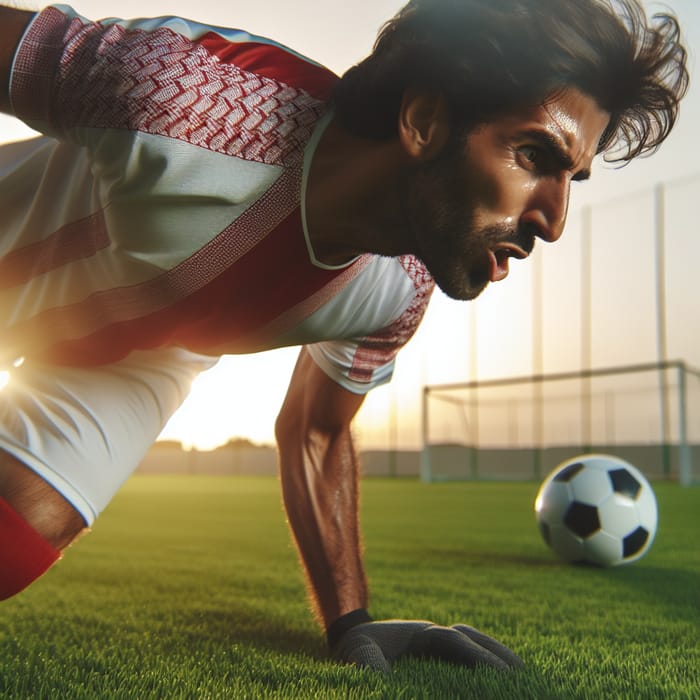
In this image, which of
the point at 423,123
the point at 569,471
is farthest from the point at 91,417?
the point at 569,471

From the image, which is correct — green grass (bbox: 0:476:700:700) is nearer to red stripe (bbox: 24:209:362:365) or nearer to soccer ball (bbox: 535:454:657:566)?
soccer ball (bbox: 535:454:657:566)

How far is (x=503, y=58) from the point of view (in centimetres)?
147

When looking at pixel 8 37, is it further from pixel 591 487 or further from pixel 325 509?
pixel 591 487

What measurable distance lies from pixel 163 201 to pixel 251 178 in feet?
0.55

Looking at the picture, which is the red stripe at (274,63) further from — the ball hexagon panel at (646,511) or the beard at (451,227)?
the ball hexagon panel at (646,511)

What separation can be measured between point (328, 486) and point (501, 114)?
47.2 inches

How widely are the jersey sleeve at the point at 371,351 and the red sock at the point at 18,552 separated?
0.85 metres

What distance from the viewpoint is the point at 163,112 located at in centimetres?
138

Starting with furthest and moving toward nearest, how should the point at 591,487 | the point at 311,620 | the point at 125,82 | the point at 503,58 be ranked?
the point at 591,487
the point at 311,620
the point at 503,58
the point at 125,82

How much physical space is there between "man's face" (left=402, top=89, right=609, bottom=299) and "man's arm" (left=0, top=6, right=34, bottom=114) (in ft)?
2.42

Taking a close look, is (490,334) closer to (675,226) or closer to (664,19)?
(675,226)

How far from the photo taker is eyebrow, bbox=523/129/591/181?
1.44 meters

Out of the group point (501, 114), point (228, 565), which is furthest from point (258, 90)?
point (228, 565)

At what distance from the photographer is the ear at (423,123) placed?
4.94 ft
